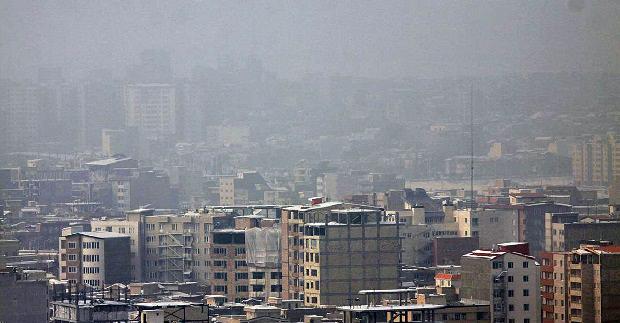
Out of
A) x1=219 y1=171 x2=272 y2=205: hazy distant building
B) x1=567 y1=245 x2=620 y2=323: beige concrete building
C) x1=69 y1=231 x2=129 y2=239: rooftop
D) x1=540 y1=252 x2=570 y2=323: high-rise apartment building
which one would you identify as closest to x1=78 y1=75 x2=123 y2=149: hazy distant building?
x1=219 y1=171 x2=272 y2=205: hazy distant building

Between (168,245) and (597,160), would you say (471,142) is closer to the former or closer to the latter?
(597,160)

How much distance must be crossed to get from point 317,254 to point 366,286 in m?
0.93

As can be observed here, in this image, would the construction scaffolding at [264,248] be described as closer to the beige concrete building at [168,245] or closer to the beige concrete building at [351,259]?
the beige concrete building at [351,259]

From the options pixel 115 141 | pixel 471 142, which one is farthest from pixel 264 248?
pixel 115 141

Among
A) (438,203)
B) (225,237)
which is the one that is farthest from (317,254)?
(438,203)

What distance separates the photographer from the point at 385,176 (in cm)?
7125

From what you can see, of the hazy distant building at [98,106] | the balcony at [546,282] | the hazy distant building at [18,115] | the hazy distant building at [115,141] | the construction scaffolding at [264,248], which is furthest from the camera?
the hazy distant building at [98,106]

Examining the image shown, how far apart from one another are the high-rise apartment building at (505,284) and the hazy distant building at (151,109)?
2373 inches

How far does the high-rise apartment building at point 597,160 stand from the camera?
5641cm

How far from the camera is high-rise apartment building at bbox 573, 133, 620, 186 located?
185 ft

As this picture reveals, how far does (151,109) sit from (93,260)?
53.3 m

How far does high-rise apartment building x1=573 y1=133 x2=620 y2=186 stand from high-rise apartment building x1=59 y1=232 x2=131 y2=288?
54.2 feet

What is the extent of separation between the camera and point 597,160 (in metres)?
59.6

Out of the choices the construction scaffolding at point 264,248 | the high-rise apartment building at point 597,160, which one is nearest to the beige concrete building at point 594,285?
the construction scaffolding at point 264,248
